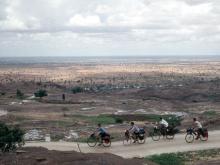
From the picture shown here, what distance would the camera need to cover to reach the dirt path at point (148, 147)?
22781mm

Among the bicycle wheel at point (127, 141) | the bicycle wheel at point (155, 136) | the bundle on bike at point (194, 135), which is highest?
the bundle on bike at point (194, 135)

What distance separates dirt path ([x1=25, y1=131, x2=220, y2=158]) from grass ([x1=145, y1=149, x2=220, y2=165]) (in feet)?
2.84

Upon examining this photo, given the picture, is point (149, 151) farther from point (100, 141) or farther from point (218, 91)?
point (218, 91)

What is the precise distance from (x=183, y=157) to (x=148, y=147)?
Answer: 9.64 feet

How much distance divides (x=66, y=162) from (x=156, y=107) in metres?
50.7

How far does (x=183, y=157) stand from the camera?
2122 centimetres

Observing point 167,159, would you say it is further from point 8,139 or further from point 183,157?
point 8,139

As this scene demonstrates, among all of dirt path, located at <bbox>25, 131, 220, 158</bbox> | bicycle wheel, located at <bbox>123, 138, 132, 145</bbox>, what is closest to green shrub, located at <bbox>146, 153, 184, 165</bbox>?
dirt path, located at <bbox>25, 131, 220, 158</bbox>

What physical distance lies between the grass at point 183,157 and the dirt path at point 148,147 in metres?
0.86

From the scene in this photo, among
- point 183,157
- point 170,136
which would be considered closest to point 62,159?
point 183,157

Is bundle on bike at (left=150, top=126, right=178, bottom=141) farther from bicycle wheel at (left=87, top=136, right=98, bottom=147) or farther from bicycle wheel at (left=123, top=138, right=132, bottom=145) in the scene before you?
bicycle wheel at (left=87, top=136, right=98, bottom=147)

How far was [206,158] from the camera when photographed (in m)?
21.0

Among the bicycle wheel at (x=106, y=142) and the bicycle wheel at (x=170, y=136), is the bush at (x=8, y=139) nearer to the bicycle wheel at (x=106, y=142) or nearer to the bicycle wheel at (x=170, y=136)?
the bicycle wheel at (x=106, y=142)

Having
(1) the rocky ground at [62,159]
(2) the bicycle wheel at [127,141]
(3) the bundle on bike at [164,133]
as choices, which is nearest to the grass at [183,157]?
(1) the rocky ground at [62,159]
